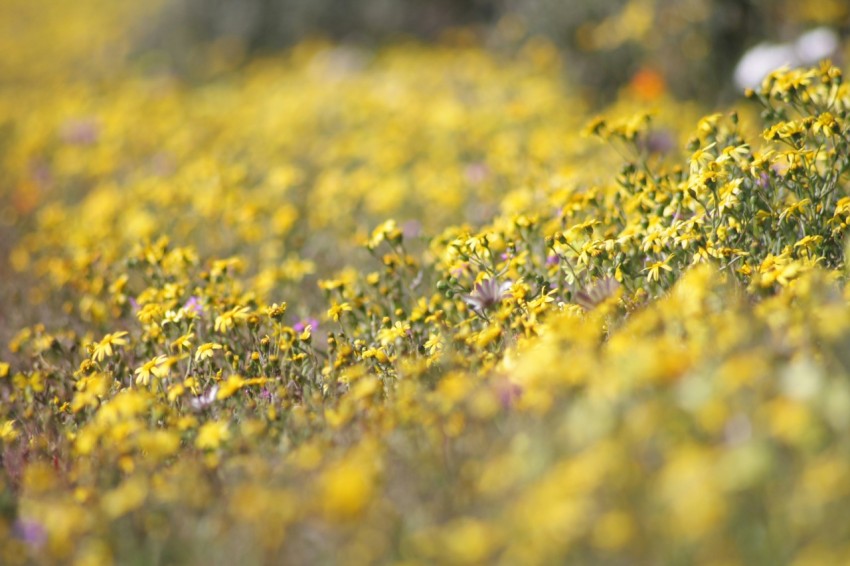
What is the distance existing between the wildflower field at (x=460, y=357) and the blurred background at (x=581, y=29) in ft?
2.45

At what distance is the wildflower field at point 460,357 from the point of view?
204 centimetres

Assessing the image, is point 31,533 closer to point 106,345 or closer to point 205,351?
point 205,351

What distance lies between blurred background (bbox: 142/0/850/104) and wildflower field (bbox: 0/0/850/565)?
2.45 ft

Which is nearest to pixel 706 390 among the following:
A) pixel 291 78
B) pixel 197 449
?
pixel 197 449

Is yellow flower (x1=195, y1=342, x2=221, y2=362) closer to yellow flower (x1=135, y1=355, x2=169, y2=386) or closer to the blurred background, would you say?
yellow flower (x1=135, y1=355, x2=169, y2=386)

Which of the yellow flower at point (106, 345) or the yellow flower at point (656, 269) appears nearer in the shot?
the yellow flower at point (656, 269)

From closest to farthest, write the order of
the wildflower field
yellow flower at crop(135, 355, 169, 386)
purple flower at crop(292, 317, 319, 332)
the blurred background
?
the wildflower field → yellow flower at crop(135, 355, 169, 386) → purple flower at crop(292, 317, 319, 332) → the blurred background

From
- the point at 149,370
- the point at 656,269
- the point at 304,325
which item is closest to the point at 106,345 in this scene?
the point at 149,370

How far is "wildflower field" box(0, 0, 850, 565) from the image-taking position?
204 cm

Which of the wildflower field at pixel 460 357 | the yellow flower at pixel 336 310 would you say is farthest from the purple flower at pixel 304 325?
the yellow flower at pixel 336 310

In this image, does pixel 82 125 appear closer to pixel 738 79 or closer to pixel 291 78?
pixel 291 78

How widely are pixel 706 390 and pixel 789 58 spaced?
190 inches

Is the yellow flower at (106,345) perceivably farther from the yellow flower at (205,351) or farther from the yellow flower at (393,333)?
the yellow flower at (393,333)

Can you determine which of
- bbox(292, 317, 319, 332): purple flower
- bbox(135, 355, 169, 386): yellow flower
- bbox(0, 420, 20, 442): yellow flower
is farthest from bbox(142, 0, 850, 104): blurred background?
bbox(0, 420, 20, 442): yellow flower
